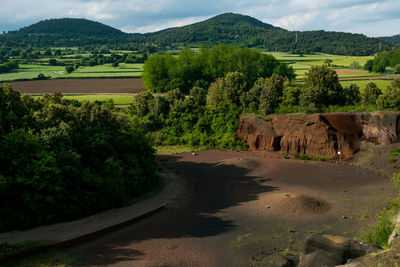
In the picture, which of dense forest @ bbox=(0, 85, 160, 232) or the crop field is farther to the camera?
Answer: the crop field

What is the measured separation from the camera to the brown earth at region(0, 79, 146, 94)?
78.0m

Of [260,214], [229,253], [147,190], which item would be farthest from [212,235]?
[147,190]

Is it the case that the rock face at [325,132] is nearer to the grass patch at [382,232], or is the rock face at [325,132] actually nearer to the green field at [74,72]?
the grass patch at [382,232]

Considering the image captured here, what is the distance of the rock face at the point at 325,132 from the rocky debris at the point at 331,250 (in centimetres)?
2286

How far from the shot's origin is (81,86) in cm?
8575

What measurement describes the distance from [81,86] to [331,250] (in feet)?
261

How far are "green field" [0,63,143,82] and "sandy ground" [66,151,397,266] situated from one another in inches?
2911

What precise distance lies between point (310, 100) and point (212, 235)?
2641 centimetres

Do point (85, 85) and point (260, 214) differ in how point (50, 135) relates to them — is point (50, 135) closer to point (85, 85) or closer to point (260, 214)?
point (260, 214)

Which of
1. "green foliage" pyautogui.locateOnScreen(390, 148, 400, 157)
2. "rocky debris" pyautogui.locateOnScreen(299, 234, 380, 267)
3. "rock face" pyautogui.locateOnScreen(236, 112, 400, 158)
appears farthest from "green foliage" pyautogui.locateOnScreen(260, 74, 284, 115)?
"rocky debris" pyautogui.locateOnScreen(299, 234, 380, 267)

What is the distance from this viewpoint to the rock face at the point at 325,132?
1394 inches

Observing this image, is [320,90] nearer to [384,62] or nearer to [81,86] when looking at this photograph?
[81,86]

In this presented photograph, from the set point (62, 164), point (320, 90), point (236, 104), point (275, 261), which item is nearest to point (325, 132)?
point (320, 90)

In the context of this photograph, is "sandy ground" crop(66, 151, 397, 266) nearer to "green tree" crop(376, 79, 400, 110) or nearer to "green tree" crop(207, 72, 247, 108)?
"green tree" crop(376, 79, 400, 110)
